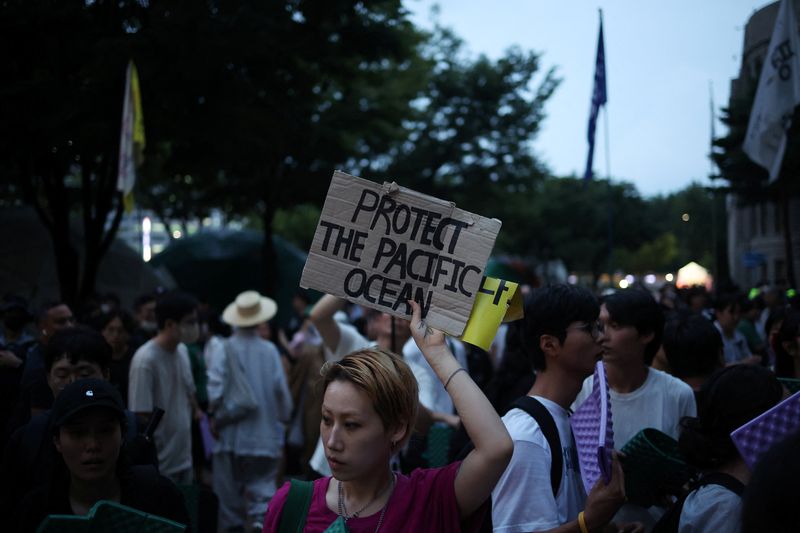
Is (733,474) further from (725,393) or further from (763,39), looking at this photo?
(763,39)

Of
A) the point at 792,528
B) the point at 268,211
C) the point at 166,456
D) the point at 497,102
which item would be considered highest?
the point at 497,102

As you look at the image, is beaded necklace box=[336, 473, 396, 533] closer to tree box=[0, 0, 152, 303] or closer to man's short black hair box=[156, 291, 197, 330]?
man's short black hair box=[156, 291, 197, 330]

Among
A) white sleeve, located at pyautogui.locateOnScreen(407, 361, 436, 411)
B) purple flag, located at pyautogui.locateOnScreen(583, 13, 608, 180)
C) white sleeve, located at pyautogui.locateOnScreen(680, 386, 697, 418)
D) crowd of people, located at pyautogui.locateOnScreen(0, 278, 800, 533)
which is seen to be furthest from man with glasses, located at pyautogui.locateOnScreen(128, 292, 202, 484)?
purple flag, located at pyautogui.locateOnScreen(583, 13, 608, 180)

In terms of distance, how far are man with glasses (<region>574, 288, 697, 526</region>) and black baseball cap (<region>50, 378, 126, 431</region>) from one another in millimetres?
2258

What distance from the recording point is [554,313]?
3422mm

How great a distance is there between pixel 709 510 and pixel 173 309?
491cm

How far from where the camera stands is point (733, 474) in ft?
9.61

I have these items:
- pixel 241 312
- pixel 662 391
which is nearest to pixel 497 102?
pixel 241 312

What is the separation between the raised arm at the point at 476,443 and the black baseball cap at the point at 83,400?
4.98ft

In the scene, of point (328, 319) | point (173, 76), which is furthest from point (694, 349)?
point (173, 76)

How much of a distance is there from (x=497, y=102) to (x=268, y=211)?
9.00 meters

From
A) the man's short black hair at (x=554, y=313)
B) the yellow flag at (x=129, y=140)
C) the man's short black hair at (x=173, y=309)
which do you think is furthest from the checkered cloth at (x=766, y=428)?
the yellow flag at (x=129, y=140)

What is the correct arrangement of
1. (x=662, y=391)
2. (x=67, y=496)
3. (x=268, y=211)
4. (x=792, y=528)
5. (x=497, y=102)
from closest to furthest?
(x=792, y=528)
(x=67, y=496)
(x=662, y=391)
(x=268, y=211)
(x=497, y=102)

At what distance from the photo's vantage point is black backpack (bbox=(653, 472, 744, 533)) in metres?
2.87
